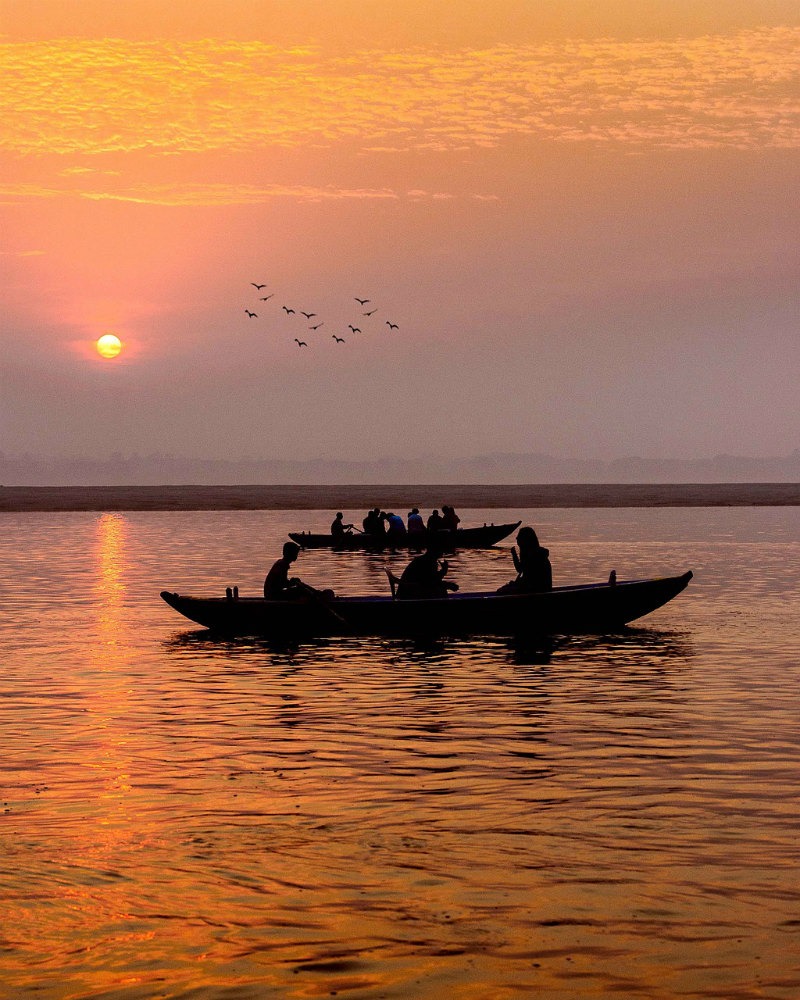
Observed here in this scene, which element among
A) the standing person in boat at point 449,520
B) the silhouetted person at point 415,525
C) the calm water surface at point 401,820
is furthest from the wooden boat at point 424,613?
the silhouetted person at point 415,525

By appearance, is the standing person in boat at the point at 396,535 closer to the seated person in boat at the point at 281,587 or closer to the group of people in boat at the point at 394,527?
the group of people in boat at the point at 394,527

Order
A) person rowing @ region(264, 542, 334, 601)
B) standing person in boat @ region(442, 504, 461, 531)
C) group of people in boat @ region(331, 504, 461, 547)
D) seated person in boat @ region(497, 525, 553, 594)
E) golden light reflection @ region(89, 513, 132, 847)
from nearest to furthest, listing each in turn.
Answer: golden light reflection @ region(89, 513, 132, 847) < seated person in boat @ region(497, 525, 553, 594) < person rowing @ region(264, 542, 334, 601) < group of people in boat @ region(331, 504, 461, 547) < standing person in boat @ region(442, 504, 461, 531)

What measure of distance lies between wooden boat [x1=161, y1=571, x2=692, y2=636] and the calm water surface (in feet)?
2.41

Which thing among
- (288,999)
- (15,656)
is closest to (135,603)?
(15,656)

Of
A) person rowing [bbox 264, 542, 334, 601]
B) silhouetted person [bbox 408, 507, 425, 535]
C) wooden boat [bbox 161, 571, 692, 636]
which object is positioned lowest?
wooden boat [bbox 161, 571, 692, 636]

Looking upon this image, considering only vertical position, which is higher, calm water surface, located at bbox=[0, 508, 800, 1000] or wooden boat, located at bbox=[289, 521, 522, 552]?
wooden boat, located at bbox=[289, 521, 522, 552]

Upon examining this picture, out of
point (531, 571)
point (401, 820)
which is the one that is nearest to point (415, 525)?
point (531, 571)

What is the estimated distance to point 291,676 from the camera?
22.7 meters

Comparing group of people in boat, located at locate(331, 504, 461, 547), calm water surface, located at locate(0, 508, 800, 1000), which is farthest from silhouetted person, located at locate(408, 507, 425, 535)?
calm water surface, located at locate(0, 508, 800, 1000)

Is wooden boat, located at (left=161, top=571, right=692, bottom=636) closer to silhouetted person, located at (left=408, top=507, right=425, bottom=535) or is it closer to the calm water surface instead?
the calm water surface

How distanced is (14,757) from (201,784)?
2732 mm

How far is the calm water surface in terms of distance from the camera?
8.84 m

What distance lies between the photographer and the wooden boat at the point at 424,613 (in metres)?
27.3

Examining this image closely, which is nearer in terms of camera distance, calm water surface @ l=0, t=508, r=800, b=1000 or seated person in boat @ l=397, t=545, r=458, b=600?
calm water surface @ l=0, t=508, r=800, b=1000
